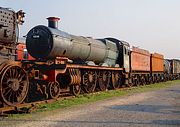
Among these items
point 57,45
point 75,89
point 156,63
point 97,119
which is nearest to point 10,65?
point 97,119

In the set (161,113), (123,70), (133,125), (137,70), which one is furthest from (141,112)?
(137,70)

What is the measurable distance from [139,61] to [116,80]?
7197 mm

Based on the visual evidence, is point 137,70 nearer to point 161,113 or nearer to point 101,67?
point 101,67

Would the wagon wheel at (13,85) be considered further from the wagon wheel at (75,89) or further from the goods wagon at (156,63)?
the goods wagon at (156,63)

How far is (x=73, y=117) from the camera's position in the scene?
1001cm

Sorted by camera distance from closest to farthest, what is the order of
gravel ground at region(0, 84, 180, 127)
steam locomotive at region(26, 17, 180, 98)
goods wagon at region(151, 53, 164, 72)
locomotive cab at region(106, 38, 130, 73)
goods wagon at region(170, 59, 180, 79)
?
1. gravel ground at region(0, 84, 180, 127)
2. steam locomotive at region(26, 17, 180, 98)
3. locomotive cab at region(106, 38, 130, 73)
4. goods wagon at region(151, 53, 164, 72)
5. goods wagon at region(170, 59, 180, 79)

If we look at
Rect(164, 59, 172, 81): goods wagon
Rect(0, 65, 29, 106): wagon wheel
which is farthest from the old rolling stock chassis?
Rect(164, 59, 172, 81): goods wagon

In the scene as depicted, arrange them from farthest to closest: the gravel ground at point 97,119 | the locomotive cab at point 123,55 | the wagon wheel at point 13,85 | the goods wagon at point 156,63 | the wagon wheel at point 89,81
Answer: the goods wagon at point 156,63
the locomotive cab at point 123,55
the wagon wheel at point 89,81
the wagon wheel at point 13,85
the gravel ground at point 97,119

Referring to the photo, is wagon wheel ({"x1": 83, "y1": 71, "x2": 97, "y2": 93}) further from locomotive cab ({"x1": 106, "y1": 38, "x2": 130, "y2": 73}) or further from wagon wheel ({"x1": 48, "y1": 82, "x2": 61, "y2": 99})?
locomotive cab ({"x1": 106, "y1": 38, "x2": 130, "y2": 73})

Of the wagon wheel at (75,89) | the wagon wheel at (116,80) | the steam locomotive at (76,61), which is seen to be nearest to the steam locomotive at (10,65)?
the steam locomotive at (76,61)

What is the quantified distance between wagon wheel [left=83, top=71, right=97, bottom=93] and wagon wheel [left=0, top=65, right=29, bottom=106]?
650 cm

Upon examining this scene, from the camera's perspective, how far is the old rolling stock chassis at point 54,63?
11.2m

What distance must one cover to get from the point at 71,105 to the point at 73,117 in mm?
3120

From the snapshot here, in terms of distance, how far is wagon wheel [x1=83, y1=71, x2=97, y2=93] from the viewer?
18.1 m
